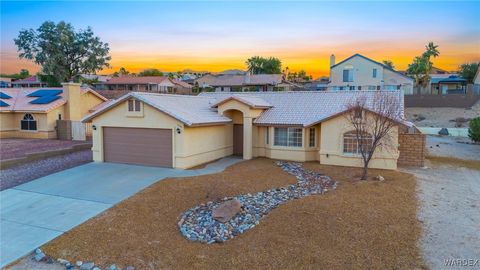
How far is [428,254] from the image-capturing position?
27.4ft

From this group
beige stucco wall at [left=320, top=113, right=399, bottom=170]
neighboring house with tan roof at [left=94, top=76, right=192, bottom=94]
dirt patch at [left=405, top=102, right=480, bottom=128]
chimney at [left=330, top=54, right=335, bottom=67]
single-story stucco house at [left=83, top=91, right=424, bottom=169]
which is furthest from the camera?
neighboring house with tan roof at [left=94, top=76, right=192, bottom=94]

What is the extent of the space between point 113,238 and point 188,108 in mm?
10482

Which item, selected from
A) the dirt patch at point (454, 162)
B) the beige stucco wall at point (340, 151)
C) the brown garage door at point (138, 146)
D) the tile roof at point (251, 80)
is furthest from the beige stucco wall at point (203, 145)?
the tile roof at point (251, 80)

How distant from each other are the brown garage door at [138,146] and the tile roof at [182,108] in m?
1.13

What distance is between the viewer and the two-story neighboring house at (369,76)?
51.5 metres

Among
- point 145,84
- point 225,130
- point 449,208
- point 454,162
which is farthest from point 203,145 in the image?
point 145,84

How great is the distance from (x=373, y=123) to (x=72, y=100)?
24.4 meters

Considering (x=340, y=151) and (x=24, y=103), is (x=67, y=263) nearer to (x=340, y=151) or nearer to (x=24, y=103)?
(x=340, y=151)

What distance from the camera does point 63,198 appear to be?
13.3 metres

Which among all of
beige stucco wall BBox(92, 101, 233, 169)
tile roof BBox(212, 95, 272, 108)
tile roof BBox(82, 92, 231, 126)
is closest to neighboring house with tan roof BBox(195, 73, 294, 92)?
tile roof BBox(212, 95, 272, 108)

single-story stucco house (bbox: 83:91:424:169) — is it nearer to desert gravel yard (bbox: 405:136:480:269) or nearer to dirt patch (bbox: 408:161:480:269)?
dirt patch (bbox: 408:161:480:269)

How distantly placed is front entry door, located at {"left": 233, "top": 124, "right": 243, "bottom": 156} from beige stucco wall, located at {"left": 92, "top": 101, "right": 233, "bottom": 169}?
1.20 metres

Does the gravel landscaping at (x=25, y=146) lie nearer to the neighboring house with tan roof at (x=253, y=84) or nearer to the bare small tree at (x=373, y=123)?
the bare small tree at (x=373, y=123)

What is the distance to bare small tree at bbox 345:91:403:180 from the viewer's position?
51.3ft
